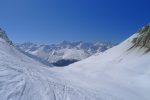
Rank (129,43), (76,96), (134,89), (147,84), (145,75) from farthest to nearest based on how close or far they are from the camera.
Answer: (129,43), (145,75), (147,84), (134,89), (76,96)

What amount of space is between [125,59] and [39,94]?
33.8 meters

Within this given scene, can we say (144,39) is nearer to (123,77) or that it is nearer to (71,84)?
(123,77)

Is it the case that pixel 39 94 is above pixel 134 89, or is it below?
below

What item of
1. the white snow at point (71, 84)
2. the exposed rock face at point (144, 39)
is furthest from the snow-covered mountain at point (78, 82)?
the exposed rock face at point (144, 39)

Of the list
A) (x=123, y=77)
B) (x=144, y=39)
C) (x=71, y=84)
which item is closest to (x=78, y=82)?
(x=71, y=84)

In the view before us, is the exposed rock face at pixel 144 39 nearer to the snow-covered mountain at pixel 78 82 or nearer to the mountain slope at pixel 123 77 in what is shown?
the mountain slope at pixel 123 77

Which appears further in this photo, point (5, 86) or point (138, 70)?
point (138, 70)

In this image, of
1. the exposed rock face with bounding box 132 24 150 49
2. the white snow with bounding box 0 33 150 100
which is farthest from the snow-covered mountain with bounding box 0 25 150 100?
the exposed rock face with bounding box 132 24 150 49

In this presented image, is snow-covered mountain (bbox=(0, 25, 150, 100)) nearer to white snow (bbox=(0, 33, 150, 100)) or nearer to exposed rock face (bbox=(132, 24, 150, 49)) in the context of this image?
white snow (bbox=(0, 33, 150, 100))

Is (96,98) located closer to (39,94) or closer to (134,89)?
(39,94)

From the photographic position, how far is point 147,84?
31594 mm

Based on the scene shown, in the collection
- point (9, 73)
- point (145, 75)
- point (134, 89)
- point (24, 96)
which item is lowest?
point (24, 96)

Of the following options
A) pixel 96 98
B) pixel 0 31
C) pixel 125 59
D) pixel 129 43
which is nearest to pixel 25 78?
pixel 96 98

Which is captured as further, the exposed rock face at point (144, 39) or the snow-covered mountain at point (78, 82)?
the exposed rock face at point (144, 39)
